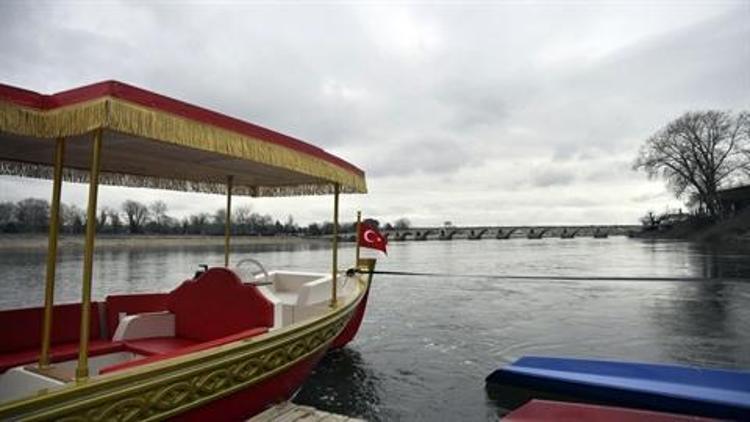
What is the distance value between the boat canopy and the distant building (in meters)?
70.1

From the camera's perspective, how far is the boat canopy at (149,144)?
3.61 m

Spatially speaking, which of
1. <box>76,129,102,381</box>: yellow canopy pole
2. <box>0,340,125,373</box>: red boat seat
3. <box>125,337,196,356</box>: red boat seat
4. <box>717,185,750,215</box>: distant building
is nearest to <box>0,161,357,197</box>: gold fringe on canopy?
<box>0,340,125,373</box>: red boat seat

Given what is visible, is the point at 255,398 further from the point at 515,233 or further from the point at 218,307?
the point at 515,233

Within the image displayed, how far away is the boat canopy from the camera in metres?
3.61

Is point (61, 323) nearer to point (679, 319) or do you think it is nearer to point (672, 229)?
point (679, 319)

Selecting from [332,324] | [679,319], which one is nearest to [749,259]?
[679,319]

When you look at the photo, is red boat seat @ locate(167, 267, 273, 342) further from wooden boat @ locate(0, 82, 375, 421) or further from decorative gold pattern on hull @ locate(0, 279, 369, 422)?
decorative gold pattern on hull @ locate(0, 279, 369, 422)

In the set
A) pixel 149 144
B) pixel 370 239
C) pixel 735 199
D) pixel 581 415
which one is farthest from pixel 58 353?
pixel 735 199

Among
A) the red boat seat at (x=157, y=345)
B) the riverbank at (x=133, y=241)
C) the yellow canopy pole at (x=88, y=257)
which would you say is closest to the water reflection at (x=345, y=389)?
the red boat seat at (x=157, y=345)

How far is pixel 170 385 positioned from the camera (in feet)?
13.1

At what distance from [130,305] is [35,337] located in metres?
1.25

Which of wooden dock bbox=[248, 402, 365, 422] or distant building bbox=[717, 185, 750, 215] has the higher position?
distant building bbox=[717, 185, 750, 215]

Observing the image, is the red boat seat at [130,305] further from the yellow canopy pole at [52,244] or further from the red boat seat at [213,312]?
the yellow canopy pole at [52,244]

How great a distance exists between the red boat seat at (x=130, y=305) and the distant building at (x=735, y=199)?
7103 centimetres
